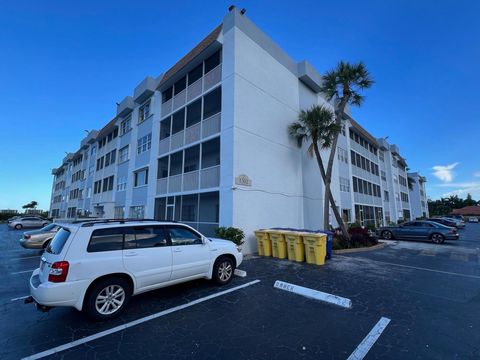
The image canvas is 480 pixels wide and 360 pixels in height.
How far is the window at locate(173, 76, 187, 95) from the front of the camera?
1656cm

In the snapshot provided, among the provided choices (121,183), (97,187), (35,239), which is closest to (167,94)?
(121,183)

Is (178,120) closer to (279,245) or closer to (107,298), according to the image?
(279,245)

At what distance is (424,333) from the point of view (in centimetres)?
395

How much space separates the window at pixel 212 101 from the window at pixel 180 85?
2448 mm

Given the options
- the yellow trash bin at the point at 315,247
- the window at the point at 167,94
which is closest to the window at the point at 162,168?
the window at the point at 167,94

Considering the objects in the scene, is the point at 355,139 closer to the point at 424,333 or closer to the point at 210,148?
the point at 210,148

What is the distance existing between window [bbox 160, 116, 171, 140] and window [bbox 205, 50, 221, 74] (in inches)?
196

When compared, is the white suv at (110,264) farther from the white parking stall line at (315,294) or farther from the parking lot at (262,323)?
the white parking stall line at (315,294)

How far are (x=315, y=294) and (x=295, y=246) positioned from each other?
422cm

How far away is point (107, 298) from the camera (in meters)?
4.43

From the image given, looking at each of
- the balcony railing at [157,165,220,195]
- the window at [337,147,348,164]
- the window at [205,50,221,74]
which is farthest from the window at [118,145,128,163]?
the window at [337,147,348,164]

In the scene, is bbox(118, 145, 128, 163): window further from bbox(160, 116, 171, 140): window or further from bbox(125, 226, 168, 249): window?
bbox(125, 226, 168, 249): window

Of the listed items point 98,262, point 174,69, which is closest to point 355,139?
point 174,69

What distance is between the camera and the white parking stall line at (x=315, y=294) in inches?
204
